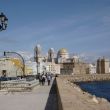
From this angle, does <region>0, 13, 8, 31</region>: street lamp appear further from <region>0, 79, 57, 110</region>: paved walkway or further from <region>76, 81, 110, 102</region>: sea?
<region>76, 81, 110, 102</region>: sea

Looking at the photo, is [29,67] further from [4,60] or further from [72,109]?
[72,109]

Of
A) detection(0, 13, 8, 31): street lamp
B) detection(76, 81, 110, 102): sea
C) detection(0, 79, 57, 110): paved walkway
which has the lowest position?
detection(76, 81, 110, 102): sea

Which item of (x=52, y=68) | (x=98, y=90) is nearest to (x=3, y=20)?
(x=98, y=90)

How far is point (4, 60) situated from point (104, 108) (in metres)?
91.9

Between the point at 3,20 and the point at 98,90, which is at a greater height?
the point at 3,20

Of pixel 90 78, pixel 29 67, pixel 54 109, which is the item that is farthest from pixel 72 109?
pixel 90 78

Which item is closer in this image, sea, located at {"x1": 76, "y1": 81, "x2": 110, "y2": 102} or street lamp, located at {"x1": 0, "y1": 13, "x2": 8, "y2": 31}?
street lamp, located at {"x1": 0, "y1": 13, "x2": 8, "y2": 31}

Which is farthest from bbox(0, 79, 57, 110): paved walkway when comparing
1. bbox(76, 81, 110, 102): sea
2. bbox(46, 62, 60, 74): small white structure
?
bbox(46, 62, 60, 74): small white structure

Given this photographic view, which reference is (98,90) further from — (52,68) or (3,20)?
(52,68)

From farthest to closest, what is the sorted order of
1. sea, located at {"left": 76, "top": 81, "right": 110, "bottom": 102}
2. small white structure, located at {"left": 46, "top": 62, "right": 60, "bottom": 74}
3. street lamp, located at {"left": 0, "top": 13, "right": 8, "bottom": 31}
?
small white structure, located at {"left": 46, "top": 62, "right": 60, "bottom": 74} < sea, located at {"left": 76, "top": 81, "right": 110, "bottom": 102} < street lamp, located at {"left": 0, "top": 13, "right": 8, "bottom": 31}

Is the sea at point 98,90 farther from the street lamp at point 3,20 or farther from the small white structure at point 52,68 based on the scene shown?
the small white structure at point 52,68

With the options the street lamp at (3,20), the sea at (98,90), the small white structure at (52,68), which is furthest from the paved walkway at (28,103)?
the small white structure at (52,68)

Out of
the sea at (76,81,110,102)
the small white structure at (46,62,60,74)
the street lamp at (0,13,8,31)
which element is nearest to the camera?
the street lamp at (0,13,8,31)

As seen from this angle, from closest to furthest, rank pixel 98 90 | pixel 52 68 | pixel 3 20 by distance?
pixel 3 20, pixel 98 90, pixel 52 68
